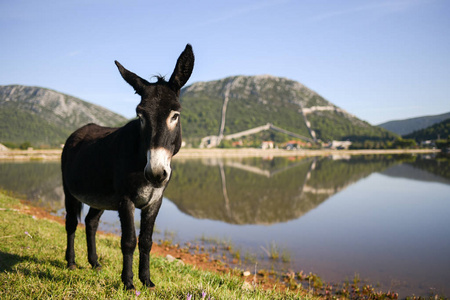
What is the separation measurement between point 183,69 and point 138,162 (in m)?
1.37

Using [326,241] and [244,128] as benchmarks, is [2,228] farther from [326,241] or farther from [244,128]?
[244,128]

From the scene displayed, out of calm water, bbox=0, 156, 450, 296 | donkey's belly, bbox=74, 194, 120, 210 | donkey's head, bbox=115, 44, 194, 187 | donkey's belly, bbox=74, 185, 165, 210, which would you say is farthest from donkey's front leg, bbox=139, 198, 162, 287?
calm water, bbox=0, 156, 450, 296

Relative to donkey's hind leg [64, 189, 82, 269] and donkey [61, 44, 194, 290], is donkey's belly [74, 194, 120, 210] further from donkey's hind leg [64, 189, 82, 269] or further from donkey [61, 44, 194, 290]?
donkey's hind leg [64, 189, 82, 269]

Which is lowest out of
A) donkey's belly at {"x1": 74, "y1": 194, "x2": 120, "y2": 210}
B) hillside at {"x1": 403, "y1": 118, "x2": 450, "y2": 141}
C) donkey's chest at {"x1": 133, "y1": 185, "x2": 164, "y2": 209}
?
donkey's belly at {"x1": 74, "y1": 194, "x2": 120, "y2": 210}

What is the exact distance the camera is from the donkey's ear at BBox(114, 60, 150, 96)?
368cm

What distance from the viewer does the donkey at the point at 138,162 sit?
3320 mm

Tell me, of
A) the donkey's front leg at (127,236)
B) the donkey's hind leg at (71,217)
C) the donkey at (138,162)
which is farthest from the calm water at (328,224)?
the donkey at (138,162)

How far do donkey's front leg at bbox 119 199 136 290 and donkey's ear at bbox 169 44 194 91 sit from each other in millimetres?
1709

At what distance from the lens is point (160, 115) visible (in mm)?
3381

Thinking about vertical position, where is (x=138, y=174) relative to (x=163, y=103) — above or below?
below

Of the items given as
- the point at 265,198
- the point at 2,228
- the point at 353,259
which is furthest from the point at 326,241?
the point at 2,228

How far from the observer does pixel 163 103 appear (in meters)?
3.44

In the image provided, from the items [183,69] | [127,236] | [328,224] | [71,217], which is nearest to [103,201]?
[127,236]

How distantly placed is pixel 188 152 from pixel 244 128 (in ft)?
292
